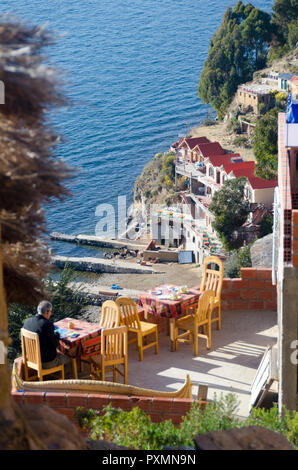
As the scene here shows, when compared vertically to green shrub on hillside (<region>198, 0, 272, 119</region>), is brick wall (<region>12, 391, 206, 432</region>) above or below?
below

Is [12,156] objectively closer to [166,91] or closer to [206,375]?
[206,375]

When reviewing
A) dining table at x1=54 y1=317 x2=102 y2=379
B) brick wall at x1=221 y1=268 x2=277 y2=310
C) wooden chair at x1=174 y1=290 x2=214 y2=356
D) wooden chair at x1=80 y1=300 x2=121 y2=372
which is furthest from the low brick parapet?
brick wall at x1=221 y1=268 x2=277 y2=310

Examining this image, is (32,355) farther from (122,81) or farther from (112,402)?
(122,81)

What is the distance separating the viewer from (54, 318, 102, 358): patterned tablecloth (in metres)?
7.73

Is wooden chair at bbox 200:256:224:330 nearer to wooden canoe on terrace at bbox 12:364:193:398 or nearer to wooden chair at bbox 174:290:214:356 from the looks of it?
wooden chair at bbox 174:290:214:356

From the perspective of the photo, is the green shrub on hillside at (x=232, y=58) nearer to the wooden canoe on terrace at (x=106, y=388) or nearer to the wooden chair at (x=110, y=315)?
the wooden chair at (x=110, y=315)

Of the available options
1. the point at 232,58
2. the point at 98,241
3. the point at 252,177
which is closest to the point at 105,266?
the point at 98,241

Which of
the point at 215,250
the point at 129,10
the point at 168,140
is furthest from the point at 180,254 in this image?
the point at 129,10

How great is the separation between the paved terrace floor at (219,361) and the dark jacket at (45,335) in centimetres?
113

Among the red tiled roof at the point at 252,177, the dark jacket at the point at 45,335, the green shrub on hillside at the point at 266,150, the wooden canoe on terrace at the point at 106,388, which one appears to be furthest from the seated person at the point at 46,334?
the red tiled roof at the point at 252,177

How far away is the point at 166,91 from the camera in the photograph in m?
124

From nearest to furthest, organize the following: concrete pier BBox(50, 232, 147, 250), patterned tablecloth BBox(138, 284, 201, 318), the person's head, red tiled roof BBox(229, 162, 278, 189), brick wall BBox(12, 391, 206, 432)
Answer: brick wall BBox(12, 391, 206, 432) < the person's head < patterned tablecloth BBox(138, 284, 201, 318) < red tiled roof BBox(229, 162, 278, 189) < concrete pier BBox(50, 232, 147, 250)

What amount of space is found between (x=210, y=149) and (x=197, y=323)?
213 ft

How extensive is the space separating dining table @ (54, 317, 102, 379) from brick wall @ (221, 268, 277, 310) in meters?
2.58
